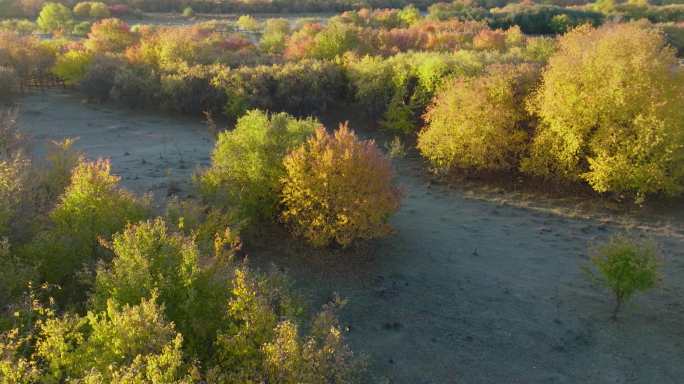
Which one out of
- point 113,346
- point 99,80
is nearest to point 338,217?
point 113,346

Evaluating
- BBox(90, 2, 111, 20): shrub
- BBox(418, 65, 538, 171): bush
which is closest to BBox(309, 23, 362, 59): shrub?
BBox(418, 65, 538, 171): bush

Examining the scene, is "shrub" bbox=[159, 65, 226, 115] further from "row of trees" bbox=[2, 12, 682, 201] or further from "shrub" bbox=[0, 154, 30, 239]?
"shrub" bbox=[0, 154, 30, 239]

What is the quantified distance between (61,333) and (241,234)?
10.6 metres

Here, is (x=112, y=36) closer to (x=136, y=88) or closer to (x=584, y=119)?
(x=136, y=88)

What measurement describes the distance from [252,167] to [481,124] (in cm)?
1187

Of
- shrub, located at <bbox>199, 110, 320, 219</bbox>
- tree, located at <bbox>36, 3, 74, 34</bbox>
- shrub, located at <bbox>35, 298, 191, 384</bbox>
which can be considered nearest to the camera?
shrub, located at <bbox>35, 298, 191, 384</bbox>

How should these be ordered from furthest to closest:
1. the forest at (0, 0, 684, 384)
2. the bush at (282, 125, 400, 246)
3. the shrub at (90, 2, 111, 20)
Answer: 1. the shrub at (90, 2, 111, 20)
2. the bush at (282, 125, 400, 246)
3. the forest at (0, 0, 684, 384)

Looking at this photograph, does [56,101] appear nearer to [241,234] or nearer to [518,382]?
[241,234]

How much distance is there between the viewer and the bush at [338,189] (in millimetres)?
17953

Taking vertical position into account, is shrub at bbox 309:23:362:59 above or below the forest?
above

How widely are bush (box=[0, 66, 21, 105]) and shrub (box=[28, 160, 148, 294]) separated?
2497cm

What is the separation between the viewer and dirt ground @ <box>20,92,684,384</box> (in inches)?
557

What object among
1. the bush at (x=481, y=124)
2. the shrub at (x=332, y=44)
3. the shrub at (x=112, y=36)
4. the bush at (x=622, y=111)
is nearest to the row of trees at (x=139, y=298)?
the bush at (x=481, y=124)

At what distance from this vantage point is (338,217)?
1812 centimetres
